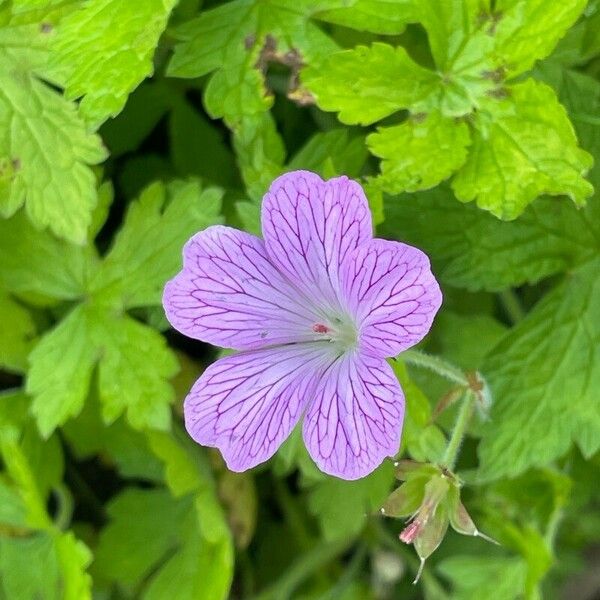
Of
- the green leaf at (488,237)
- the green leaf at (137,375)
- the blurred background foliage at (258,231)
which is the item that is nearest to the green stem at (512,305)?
the blurred background foliage at (258,231)

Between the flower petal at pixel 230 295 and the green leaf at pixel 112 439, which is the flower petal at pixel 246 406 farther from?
the green leaf at pixel 112 439

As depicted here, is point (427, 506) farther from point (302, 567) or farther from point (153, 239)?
point (302, 567)

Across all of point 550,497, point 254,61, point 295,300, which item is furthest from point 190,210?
point 550,497

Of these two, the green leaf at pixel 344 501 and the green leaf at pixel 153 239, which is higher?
the green leaf at pixel 153 239

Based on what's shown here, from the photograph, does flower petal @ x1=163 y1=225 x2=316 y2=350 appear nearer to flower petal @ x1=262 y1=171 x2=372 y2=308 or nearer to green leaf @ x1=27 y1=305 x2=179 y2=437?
flower petal @ x1=262 y1=171 x2=372 y2=308

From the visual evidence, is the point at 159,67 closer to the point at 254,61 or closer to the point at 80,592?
the point at 254,61
